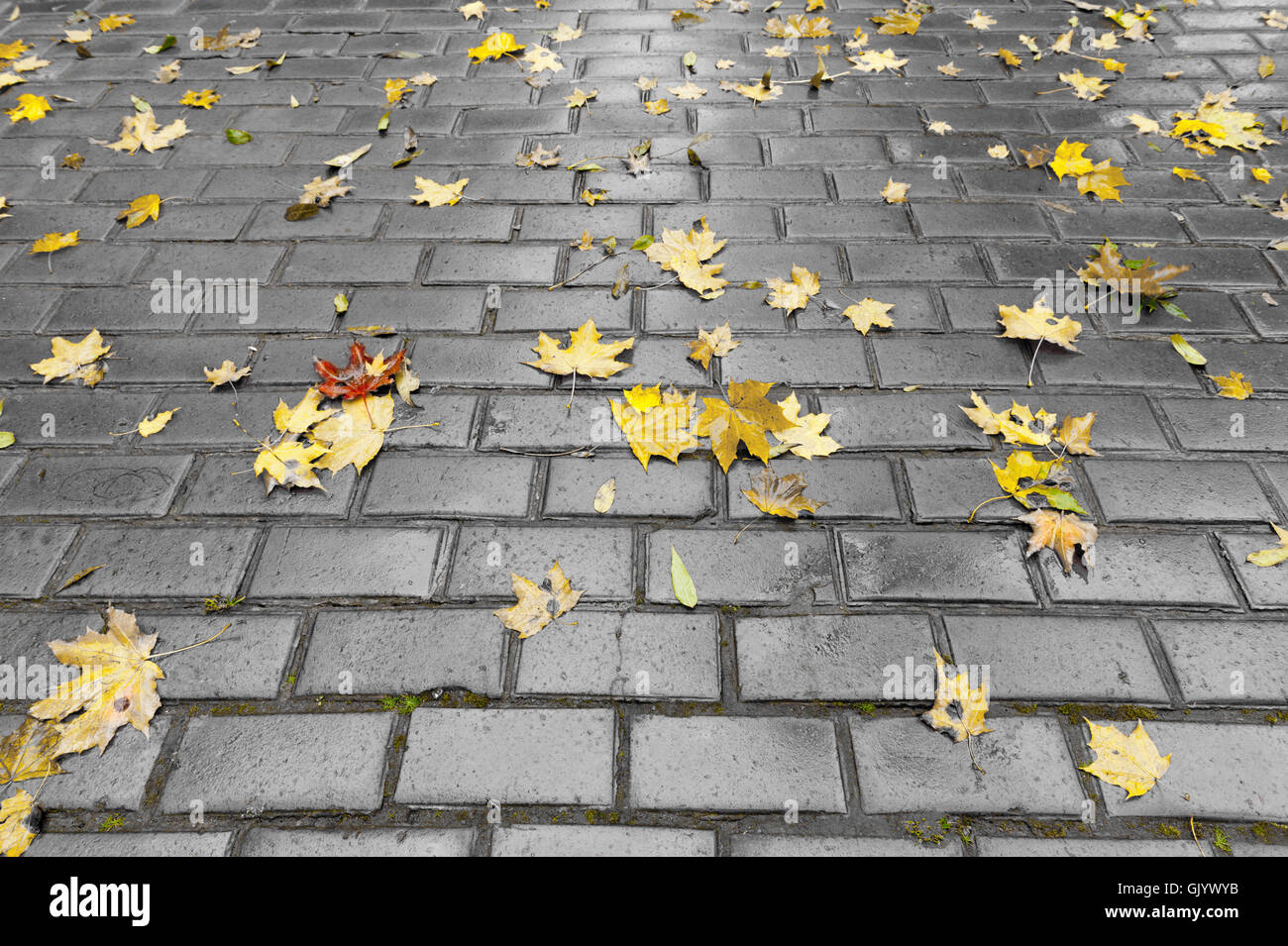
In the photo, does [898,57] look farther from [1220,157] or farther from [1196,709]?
[1196,709]

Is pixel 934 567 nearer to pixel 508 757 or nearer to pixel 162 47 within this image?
pixel 508 757

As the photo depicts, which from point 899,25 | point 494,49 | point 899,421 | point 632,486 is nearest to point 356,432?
point 632,486

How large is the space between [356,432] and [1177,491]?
198cm

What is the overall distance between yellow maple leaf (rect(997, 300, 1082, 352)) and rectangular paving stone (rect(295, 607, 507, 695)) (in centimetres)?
158

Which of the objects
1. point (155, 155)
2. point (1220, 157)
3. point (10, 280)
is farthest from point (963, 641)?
point (155, 155)

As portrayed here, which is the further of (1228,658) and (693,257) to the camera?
(693,257)

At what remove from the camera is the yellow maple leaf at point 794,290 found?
6.85 feet

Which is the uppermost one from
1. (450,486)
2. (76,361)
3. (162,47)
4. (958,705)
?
(162,47)

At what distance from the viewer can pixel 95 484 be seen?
5.76 feet

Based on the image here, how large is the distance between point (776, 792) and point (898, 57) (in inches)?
120

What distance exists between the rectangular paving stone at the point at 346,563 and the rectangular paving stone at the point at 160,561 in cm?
7

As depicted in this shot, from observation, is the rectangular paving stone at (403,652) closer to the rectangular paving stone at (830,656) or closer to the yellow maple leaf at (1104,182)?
the rectangular paving stone at (830,656)

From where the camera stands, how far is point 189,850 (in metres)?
1.24

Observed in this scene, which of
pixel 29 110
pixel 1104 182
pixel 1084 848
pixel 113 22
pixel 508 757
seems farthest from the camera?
pixel 113 22
